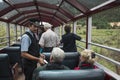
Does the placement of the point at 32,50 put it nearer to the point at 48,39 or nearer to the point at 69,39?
the point at 48,39

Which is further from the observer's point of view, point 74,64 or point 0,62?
point 74,64

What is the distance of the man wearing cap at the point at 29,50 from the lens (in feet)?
17.0

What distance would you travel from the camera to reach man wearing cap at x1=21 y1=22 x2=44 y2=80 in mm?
5172

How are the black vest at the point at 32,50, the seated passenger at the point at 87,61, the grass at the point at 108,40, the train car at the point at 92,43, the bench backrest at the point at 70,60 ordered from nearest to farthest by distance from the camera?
the train car at the point at 92,43, the seated passenger at the point at 87,61, the black vest at the point at 32,50, the bench backrest at the point at 70,60, the grass at the point at 108,40

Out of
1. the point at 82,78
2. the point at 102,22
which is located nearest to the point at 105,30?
the point at 102,22

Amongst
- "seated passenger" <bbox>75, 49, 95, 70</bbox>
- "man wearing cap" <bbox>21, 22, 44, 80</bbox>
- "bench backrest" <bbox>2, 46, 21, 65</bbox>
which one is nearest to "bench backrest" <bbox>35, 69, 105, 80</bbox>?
"seated passenger" <bbox>75, 49, 95, 70</bbox>

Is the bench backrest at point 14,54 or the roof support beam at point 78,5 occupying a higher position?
the roof support beam at point 78,5

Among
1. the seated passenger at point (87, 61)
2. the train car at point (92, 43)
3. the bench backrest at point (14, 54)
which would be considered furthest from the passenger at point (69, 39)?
the seated passenger at point (87, 61)

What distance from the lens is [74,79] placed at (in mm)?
3406

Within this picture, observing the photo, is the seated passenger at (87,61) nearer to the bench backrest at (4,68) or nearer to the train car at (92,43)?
the train car at (92,43)

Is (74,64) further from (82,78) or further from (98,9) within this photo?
(82,78)

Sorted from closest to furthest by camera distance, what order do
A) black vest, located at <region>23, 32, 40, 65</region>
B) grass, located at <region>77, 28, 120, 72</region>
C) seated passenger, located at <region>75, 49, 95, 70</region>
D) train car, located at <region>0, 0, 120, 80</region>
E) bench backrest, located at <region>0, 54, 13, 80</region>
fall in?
train car, located at <region>0, 0, 120, 80</region> < seated passenger, located at <region>75, 49, 95, 70</region> < bench backrest, located at <region>0, 54, 13, 80</region> < black vest, located at <region>23, 32, 40, 65</region> < grass, located at <region>77, 28, 120, 72</region>

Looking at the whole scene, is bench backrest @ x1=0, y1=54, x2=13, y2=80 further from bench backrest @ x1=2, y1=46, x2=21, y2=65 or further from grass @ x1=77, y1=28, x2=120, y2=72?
bench backrest @ x1=2, y1=46, x2=21, y2=65

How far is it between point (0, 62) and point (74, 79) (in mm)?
2079
